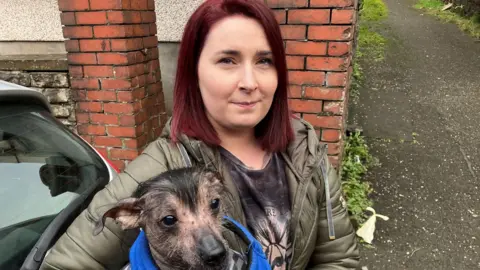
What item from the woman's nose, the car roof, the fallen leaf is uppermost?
the woman's nose

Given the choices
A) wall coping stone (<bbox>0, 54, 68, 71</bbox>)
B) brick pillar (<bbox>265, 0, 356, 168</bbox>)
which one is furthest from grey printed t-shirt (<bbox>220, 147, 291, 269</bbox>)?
wall coping stone (<bbox>0, 54, 68, 71</bbox>)

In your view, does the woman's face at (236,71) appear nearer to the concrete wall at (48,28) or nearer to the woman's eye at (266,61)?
the woman's eye at (266,61)

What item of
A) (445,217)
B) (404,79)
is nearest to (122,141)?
(445,217)

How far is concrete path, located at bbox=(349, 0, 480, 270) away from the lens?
11.5 ft

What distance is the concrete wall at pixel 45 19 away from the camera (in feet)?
14.2

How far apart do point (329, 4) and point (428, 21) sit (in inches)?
395

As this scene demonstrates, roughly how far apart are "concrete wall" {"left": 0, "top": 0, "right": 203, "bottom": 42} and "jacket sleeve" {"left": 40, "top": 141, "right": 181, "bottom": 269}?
3.10 m

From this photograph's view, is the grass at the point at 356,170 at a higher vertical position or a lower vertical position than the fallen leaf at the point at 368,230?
higher

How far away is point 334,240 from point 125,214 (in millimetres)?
950

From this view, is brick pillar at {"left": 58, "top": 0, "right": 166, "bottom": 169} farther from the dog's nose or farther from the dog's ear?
the dog's nose

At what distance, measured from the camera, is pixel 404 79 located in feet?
23.7

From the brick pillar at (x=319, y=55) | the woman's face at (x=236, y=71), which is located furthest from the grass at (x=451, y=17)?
the woman's face at (x=236, y=71)

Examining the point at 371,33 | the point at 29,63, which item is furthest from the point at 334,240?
the point at 371,33

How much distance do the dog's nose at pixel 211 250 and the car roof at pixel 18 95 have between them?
4.39 ft
